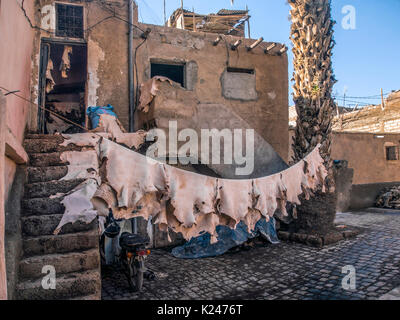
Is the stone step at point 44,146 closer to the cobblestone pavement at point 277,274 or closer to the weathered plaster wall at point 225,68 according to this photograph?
the cobblestone pavement at point 277,274

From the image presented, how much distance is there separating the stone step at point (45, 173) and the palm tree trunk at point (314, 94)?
568cm

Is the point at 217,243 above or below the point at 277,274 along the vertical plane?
above

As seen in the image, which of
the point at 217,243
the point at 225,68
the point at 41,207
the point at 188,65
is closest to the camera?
the point at 41,207

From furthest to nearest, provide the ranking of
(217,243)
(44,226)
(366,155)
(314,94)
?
(366,155) < (314,94) < (217,243) < (44,226)

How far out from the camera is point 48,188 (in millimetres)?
3936

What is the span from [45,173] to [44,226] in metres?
0.96

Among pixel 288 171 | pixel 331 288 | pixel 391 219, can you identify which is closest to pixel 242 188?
pixel 288 171

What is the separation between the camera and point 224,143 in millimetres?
6934

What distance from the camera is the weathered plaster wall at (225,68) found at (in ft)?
24.8

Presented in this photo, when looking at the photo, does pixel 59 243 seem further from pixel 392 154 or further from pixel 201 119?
pixel 392 154

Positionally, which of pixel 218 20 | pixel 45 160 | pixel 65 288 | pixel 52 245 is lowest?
pixel 65 288

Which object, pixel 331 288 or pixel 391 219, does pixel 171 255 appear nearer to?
pixel 331 288

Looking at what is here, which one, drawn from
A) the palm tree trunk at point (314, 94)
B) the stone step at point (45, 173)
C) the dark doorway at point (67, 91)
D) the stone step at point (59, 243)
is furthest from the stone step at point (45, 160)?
the palm tree trunk at point (314, 94)

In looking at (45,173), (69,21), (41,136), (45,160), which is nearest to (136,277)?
(45,173)
